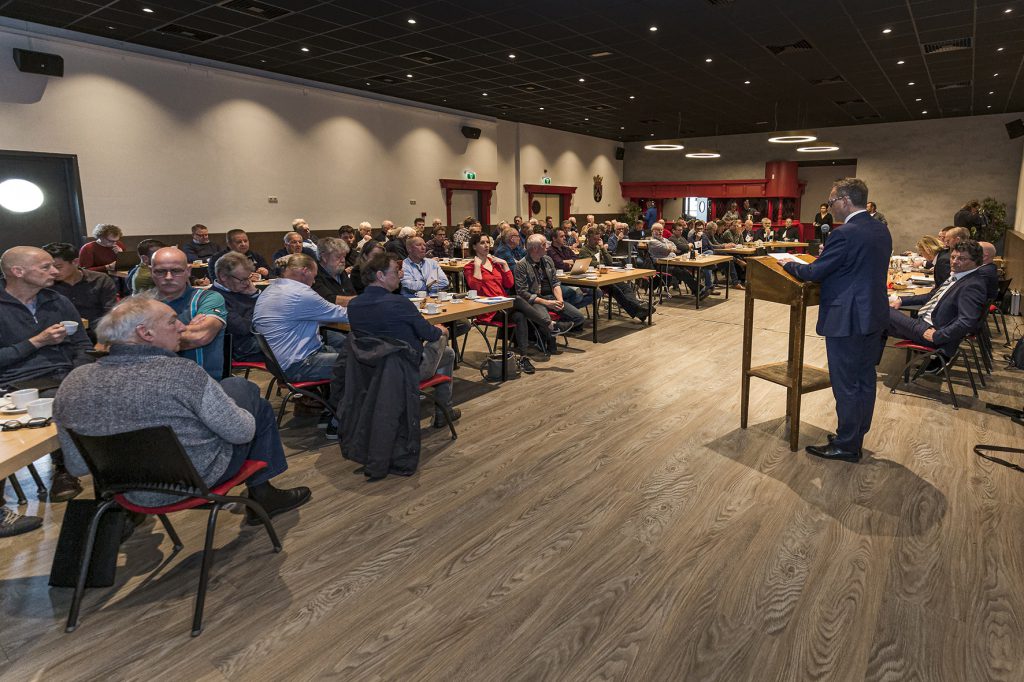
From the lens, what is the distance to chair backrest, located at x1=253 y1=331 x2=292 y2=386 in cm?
382

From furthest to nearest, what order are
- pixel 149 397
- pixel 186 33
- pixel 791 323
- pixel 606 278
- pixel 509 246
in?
pixel 186 33
pixel 509 246
pixel 606 278
pixel 791 323
pixel 149 397

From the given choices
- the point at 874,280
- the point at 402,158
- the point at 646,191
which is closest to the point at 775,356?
the point at 874,280

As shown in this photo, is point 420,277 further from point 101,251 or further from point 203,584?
point 101,251

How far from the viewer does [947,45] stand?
28.8 feet

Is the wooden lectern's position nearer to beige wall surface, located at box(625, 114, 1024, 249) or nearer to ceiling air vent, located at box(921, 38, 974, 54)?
ceiling air vent, located at box(921, 38, 974, 54)

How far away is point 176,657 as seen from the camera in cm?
219

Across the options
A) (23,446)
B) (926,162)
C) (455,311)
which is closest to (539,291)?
(455,311)

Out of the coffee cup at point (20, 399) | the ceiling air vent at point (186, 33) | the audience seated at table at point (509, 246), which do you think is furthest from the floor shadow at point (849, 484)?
the ceiling air vent at point (186, 33)

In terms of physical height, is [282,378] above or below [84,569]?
above

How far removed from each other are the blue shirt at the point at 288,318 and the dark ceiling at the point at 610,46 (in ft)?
14.8

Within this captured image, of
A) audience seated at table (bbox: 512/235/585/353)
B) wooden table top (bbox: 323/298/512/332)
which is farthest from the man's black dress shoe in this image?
audience seated at table (bbox: 512/235/585/353)

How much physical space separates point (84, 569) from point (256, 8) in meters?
6.95

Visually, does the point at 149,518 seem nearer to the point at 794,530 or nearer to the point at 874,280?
the point at 794,530

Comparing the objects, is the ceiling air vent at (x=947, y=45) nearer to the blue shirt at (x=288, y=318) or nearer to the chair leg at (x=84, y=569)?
the blue shirt at (x=288, y=318)
